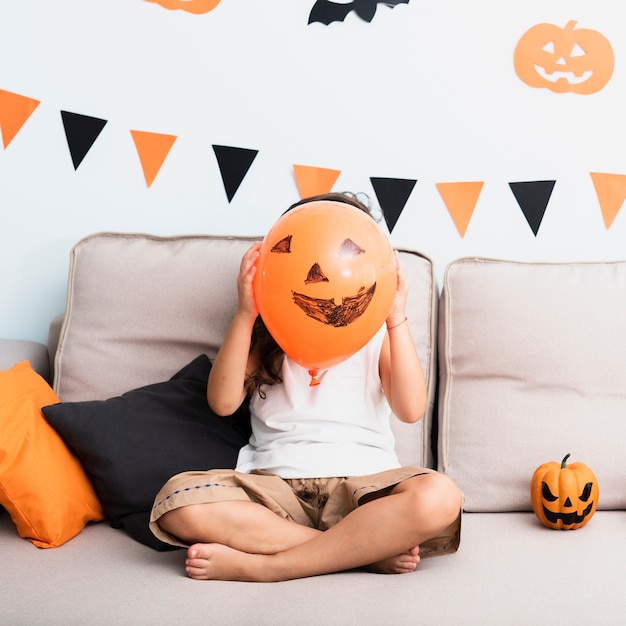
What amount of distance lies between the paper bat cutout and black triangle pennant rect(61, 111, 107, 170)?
63 centimetres

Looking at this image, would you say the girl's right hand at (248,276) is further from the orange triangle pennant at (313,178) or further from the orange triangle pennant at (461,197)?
the orange triangle pennant at (461,197)

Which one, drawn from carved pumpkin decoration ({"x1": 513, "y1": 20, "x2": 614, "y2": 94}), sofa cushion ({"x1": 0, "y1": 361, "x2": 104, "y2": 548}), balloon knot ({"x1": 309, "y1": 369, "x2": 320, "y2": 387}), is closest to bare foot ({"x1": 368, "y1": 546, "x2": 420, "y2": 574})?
balloon knot ({"x1": 309, "y1": 369, "x2": 320, "y2": 387})

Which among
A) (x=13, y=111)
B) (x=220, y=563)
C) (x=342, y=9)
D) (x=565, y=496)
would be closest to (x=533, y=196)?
(x=342, y=9)

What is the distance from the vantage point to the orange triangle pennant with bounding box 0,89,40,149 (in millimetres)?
2057

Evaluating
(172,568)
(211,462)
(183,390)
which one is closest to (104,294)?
(183,390)

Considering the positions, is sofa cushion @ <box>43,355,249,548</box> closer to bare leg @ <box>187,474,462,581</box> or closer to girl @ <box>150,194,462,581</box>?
girl @ <box>150,194,462,581</box>

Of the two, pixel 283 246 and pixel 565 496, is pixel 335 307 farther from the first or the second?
pixel 565 496

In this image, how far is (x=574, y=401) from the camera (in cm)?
174

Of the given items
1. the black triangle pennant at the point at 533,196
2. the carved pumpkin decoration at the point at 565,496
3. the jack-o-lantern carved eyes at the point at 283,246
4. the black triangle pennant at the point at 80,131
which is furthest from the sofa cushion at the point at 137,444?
the black triangle pennant at the point at 533,196

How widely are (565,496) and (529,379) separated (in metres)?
0.30

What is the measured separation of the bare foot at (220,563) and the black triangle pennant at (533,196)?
1192mm

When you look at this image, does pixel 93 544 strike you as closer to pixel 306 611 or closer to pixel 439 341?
pixel 306 611

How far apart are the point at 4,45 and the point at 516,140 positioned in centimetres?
136

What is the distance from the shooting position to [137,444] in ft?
5.10
